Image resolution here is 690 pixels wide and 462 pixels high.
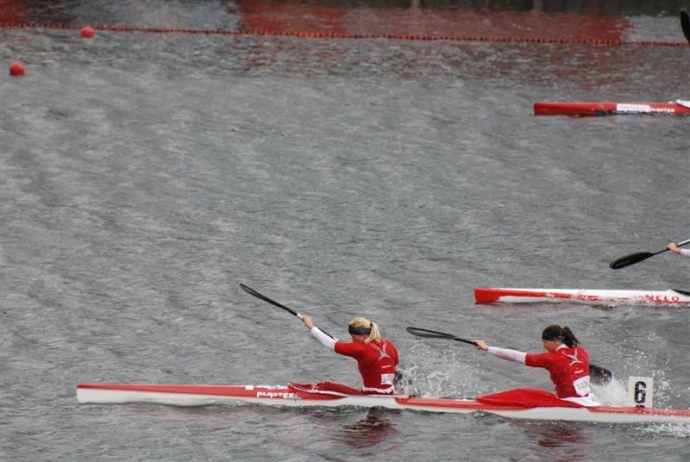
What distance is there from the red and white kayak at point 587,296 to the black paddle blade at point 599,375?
4302 mm

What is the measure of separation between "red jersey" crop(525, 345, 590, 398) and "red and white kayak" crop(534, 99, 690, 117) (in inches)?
683

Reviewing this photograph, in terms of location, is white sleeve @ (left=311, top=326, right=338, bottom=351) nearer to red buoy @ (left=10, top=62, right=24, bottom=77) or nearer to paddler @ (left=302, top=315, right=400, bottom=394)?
paddler @ (left=302, top=315, right=400, bottom=394)

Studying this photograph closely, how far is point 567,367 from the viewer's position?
2075 cm

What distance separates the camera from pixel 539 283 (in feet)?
89.1

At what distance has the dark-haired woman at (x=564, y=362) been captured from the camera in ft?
67.9

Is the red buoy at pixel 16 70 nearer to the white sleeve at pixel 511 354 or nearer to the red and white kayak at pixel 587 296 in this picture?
the red and white kayak at pixel 587 296

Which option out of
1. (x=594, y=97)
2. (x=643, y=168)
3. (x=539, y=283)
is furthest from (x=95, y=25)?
(x=539, y=283)

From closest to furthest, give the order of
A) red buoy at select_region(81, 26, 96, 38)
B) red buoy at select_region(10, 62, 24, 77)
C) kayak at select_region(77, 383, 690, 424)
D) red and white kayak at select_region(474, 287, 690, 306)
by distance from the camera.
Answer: kayak at select_region(77, 383, 690, 424), red and white kayak at select_region(474, 287, 690, 306), red buoy at select_region(10, 62, 24, 77), red buoy at select_region(81, 26, 96, 38)

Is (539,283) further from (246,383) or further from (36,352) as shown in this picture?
(36,352)

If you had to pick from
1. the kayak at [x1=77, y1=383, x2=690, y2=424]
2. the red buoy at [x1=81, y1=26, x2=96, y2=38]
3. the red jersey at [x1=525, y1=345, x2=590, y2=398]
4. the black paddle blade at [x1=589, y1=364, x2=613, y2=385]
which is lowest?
the kayak at [x1=77, y1=383, x2=690, y2=424]

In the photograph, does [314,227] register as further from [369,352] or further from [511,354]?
[511,354]

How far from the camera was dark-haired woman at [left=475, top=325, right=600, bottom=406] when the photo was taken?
67.9ft

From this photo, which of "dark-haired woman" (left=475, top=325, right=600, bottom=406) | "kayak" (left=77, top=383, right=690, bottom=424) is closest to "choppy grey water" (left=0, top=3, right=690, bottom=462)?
"kayak" (left=77, top=383, right=690, bottom=424)

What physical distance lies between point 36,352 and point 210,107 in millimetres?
14708
